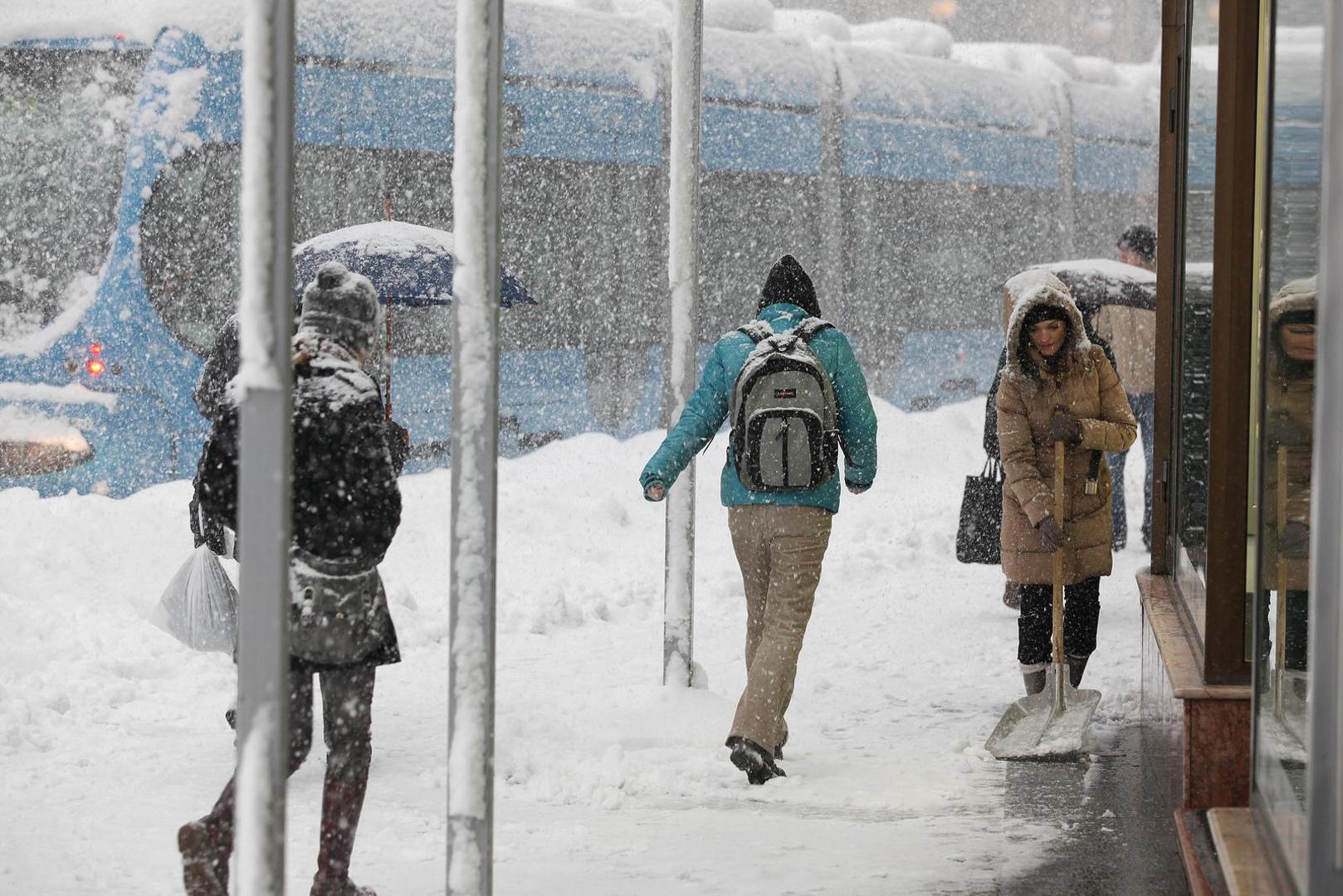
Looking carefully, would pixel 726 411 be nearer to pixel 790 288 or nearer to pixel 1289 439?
pixel 790 288

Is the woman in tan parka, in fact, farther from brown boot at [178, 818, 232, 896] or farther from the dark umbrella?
the dark umbrella

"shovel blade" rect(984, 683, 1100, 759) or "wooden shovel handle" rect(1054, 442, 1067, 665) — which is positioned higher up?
"wooden shovel handle" rect(1054, 442, 1067, 665)

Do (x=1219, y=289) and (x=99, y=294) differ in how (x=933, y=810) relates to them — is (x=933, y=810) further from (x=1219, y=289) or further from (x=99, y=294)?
(x=99, y=294)

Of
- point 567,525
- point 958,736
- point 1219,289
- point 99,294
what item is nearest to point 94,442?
point 99,294

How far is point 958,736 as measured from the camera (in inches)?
268

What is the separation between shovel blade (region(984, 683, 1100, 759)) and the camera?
21.3ft

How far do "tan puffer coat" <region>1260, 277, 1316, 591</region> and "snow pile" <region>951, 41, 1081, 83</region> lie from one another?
15.4m

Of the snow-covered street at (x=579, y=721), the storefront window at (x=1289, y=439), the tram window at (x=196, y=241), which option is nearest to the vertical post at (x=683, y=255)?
the snow-covered street at (x=579, y=721)

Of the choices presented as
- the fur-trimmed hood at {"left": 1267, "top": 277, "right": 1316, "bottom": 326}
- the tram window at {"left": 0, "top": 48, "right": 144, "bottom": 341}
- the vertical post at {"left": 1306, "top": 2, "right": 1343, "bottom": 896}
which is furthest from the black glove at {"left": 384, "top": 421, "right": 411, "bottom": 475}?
the tram window at {"left": 0, "top": 48, "right": 144, "bottom": 341}

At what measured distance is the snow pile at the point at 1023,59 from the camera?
1980cm

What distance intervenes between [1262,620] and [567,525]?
8695 millimetres

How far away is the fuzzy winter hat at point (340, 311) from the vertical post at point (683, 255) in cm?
309

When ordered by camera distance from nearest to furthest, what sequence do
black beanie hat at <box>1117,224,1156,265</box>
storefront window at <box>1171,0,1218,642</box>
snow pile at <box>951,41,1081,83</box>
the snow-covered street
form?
the snow-covered street
storefront window at <box>1171,0,1218,642</box>
black beanie hat at <box>1117,224,1156,265</box>
snow pile at <box>951,41,1081,83</box>

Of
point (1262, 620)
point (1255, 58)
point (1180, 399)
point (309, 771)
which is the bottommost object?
point (309, 771)
